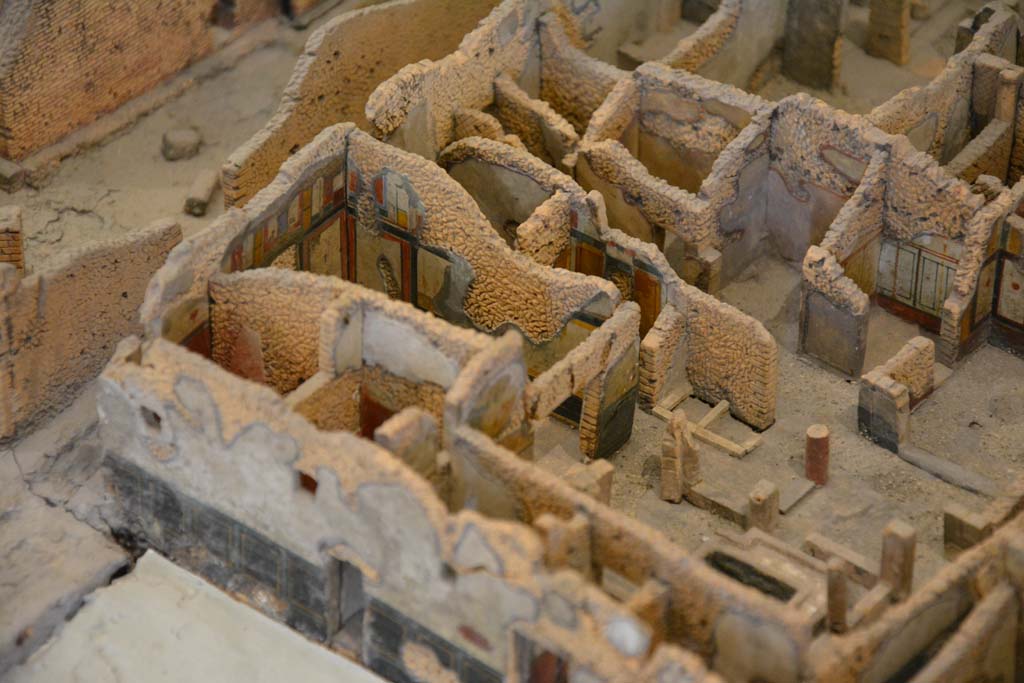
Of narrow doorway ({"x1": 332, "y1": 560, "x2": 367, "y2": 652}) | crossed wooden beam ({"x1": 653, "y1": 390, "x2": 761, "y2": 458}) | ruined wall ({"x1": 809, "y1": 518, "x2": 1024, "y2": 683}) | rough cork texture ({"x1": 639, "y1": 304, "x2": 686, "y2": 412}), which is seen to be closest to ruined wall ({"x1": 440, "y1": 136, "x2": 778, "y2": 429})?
rough cork texture ({"x1": 639, "y1": 304, "x2": 686, "y2": 412})

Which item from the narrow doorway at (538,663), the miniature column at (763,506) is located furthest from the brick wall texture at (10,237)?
the miniature column at (763,506)

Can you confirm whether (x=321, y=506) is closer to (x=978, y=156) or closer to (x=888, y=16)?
(x=978, y=156)

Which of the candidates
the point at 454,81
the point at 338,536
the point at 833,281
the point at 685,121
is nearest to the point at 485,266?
the point at 454,81

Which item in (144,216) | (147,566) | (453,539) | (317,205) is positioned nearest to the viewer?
(453,539)

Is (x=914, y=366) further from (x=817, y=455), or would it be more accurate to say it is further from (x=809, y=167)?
(x=809, y=167)

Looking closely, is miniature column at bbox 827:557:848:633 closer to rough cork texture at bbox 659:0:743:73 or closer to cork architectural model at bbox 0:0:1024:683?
cork architectural model at bbox 0:0:1024:683

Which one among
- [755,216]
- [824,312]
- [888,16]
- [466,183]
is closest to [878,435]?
[824,312]

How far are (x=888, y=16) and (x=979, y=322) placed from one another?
19.5 ft

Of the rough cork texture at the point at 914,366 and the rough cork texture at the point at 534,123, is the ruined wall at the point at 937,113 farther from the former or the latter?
the rough cork texture at the point at 534,123

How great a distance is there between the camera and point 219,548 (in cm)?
2570

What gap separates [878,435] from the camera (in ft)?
90.4

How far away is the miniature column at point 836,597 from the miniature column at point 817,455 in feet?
8.11

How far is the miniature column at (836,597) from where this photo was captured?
24.3 m

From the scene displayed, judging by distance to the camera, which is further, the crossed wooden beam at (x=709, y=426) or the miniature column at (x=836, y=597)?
the crossed wooden beam at (x=709, y=426)
